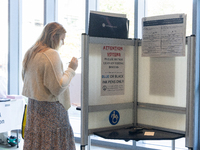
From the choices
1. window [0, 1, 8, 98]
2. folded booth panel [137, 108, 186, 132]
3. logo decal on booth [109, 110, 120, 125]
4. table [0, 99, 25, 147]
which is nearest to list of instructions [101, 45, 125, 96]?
logo decal on booth [109, 110, 120, 125]

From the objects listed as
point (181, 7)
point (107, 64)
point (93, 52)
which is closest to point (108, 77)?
point (107, 64)

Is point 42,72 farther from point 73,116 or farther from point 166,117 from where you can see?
point 73,116

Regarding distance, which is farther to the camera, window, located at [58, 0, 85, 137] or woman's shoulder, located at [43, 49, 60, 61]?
window, located at [58, 0, 85, 137]

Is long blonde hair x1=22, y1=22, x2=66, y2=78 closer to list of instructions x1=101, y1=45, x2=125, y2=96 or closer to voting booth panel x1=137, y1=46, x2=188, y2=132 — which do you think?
list of instructions x1=101, y1=45, x2=125, y2=96

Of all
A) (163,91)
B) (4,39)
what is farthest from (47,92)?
(4,39)

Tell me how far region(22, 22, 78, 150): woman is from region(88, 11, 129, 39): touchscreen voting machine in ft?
0.78

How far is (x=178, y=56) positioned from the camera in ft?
6.56

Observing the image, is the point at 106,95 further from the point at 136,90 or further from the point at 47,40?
the point at 47,40

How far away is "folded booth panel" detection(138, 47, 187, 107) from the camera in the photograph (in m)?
2.02

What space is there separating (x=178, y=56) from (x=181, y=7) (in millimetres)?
1406

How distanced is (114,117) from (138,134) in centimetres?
25

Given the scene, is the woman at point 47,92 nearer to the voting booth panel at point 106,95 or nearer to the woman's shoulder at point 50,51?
the woman's shoulder at point 50,51

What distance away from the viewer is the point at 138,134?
1.94 m

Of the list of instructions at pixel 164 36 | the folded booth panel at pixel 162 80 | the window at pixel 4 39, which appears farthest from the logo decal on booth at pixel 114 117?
the window at pixel 4 39
